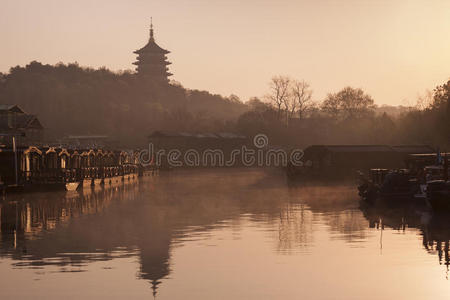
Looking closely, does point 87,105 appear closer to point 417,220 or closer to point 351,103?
point 351,103

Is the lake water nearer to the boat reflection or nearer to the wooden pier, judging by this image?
the boat reflection

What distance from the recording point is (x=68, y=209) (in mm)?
39969

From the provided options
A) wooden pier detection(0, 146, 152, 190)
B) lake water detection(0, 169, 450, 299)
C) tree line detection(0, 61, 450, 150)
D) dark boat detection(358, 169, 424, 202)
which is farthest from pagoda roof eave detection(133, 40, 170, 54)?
lake water detection(0, 169, 450, 299)

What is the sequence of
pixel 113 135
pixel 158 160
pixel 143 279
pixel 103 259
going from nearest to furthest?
1. pixel 143 279
2. pixel 103 259
3. pixel 158 160
4. pixel 113 135

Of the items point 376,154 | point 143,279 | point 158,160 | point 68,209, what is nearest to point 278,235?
point 143,279

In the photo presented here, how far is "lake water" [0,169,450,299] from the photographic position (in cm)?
1734

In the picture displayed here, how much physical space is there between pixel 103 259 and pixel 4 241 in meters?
6.63

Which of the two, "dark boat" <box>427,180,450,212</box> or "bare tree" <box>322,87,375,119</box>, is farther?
"bare tree" <box>322,87,375,119</box>

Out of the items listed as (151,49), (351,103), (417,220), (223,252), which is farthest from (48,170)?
(151,49)

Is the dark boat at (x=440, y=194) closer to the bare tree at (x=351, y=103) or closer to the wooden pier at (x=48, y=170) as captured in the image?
the wooden pier at (x=48, y=170)

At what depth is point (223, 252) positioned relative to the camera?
23469 mm

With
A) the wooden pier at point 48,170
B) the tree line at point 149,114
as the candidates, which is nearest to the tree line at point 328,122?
the tree line at point 149,114

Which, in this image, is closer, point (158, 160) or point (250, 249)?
point (250, 249)

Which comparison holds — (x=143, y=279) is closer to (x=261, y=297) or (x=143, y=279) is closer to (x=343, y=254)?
(x=261, y=297)
